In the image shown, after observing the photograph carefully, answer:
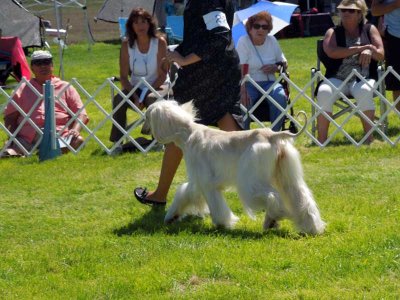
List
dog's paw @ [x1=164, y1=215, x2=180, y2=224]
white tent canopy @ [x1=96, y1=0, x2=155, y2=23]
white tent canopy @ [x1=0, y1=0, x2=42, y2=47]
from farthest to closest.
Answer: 1. white tent canopy @ [x1=96, y1=0, x2=155, y2=23]
2. white tent canopy @ [x1=0, y1=0, x2=42, y2=47]
3. dog's paw @ [x1=164, y1=215, x2=180, y2=224]

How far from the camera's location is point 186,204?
5422mm

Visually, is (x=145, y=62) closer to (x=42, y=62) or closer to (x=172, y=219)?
(x=42, y=62)

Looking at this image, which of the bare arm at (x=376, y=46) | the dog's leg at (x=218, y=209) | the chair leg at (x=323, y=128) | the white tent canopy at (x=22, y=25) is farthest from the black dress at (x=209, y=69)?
the white tent canopy at (x=22, y=25)

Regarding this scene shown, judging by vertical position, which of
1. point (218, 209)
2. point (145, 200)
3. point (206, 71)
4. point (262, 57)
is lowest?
point (145, 200)

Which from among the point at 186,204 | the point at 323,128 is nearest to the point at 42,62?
the point at 323,128

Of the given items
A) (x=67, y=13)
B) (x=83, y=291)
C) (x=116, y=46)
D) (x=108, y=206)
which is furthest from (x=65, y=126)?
(x=67, y=13)

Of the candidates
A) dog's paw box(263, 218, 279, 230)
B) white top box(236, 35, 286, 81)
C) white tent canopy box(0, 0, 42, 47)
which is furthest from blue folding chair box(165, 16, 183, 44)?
dog's paw box(263, 218, 279, 230)

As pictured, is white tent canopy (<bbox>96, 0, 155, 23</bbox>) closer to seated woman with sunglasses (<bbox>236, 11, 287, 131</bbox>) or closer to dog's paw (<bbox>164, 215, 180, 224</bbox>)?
seated woman with sunglasses (<bbox>236, 11, 287, 131</bbox>)

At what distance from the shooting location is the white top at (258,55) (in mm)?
8703

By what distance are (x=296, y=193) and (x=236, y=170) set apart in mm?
379

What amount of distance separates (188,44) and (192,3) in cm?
27

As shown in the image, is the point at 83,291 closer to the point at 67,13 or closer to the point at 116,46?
the point at 116,46

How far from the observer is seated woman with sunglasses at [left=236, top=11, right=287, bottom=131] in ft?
27.9

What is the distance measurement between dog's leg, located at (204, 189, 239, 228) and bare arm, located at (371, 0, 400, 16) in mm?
4010
